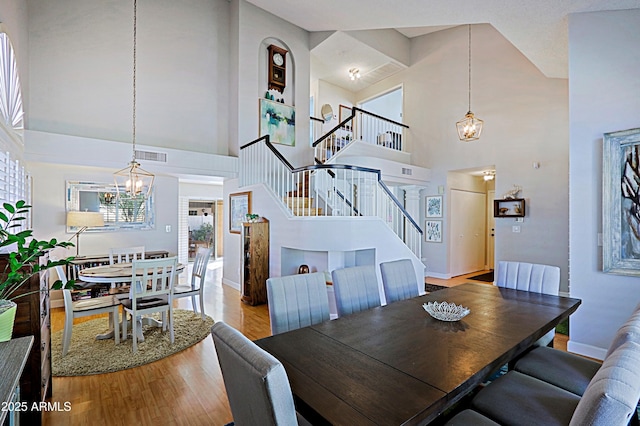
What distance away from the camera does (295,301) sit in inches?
84.0

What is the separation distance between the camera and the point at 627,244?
288 centimetres

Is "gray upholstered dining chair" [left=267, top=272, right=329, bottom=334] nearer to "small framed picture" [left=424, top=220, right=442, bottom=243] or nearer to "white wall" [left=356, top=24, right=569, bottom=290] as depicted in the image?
"white wall" [left=356, top=24, right=569, bottom=290]

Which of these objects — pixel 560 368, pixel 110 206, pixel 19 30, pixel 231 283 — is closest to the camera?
pixel 560 368

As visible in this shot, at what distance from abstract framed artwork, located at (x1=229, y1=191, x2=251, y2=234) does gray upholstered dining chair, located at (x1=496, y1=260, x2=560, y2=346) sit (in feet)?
13.4

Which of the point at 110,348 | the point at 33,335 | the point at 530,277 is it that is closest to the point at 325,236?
the point at 530,277

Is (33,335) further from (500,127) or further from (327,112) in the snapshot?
(327,112)

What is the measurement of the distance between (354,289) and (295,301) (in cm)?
57

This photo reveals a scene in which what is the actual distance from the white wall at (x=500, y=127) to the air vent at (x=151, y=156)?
222 inches

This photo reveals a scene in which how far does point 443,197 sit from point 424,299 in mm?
5176

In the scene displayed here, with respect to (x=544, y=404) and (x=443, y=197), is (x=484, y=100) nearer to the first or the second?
(x=443, y=197)

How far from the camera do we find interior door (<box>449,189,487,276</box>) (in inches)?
283

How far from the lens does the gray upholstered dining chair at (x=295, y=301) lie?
2043 mm

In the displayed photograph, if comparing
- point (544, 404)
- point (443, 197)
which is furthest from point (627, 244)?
point (443, 197)

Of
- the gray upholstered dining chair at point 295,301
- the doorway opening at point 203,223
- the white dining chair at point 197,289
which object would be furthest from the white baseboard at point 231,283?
the gray upholstered dining chair at point 295,301
